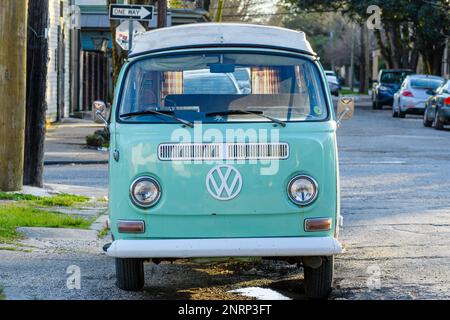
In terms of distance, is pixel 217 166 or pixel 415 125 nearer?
pixel 217 166

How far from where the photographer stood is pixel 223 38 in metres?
8.42

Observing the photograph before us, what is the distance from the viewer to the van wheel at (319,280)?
7.92 m

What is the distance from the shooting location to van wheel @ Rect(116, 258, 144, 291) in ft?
26.3

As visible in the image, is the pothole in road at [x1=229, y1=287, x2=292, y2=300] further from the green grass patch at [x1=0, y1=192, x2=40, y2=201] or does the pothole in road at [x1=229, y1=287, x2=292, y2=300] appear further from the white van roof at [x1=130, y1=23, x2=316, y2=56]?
the green grass patch at [x1=0, y1=192, x2=40, y2=201]

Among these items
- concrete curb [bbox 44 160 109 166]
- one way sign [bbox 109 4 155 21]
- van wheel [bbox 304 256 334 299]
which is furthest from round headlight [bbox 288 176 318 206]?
concrete curb [bbox 44 160 109 166]

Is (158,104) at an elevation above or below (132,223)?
above

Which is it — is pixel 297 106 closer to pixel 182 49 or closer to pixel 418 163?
pixel 182 49

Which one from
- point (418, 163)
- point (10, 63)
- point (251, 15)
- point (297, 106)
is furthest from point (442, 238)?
point (251, 15)

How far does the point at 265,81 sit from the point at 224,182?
3.88 ft

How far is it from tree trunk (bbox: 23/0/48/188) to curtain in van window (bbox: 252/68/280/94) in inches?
272

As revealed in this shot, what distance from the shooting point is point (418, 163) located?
19.2m

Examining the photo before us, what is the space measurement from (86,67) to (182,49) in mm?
32444

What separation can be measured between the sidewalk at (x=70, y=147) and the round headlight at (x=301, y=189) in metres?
13.1

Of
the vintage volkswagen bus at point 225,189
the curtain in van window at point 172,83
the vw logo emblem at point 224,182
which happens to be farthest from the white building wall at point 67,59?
the vw logo emblem at point 224,182
